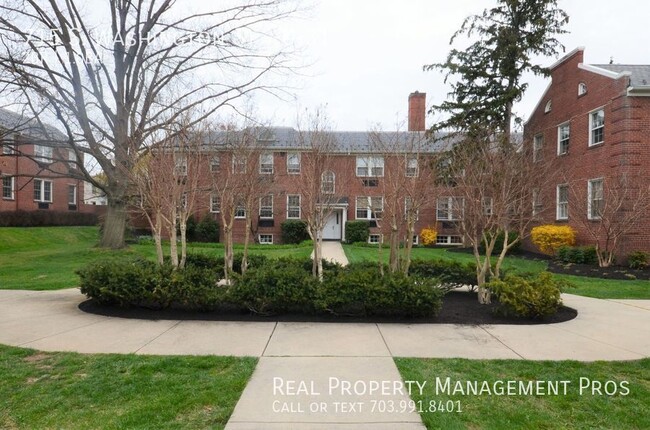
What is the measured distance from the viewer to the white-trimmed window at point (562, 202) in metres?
17.2

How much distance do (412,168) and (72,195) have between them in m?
33.1

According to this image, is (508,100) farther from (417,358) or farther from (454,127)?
(417,358)

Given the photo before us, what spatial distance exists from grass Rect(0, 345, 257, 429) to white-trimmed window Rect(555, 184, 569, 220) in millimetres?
17903

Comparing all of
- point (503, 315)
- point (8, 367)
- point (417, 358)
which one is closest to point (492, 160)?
point (503, 315)

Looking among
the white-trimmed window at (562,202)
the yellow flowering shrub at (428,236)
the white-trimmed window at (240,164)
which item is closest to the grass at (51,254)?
the white-trimmed window at (240,164)

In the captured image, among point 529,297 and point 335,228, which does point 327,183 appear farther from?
point 335,228

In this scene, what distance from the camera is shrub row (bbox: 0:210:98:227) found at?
24000 millimetres

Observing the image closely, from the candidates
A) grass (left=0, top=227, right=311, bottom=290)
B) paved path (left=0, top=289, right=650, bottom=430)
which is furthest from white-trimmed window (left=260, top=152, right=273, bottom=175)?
grass (left=0, top=227, right=311, bottom=290)

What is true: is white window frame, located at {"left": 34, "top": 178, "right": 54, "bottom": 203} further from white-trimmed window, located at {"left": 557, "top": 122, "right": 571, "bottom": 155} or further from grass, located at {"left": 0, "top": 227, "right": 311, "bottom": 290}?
white-trimmed window, located at {"left": 557, "top": 122, "right": 571, "bottom": 155}

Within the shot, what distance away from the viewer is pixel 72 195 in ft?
102

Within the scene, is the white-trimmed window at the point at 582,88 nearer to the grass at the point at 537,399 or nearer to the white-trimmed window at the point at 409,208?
the white-trimmed window at the point at 409,208

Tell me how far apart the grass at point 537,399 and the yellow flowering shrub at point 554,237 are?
13.3 metres

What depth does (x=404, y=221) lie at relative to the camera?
7.79 meters

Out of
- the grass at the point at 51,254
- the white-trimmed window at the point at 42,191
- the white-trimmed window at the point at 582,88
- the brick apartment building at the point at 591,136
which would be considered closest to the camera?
the grass at the point at 51,254
